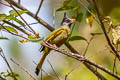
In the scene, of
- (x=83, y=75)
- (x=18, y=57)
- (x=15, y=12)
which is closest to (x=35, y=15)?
(x=15, y=12)

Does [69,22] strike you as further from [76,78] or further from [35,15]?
[76,78]

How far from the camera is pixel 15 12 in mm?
1970

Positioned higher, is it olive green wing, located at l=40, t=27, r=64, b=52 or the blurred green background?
olive green wing, located at l=40, t=27, r=64, b=52

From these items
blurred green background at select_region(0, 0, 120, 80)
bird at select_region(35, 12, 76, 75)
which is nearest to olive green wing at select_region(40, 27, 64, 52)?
bird at select_region(35, 12, 76, 75)

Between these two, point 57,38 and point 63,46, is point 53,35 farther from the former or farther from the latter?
point 63,46

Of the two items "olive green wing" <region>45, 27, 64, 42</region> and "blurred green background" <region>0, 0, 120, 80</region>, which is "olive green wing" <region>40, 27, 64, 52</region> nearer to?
"olive green wing" <region>45, 27, 64, 42</region>

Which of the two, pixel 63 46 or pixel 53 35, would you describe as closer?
pixel 53 35

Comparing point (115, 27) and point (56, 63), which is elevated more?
point (115, 27)

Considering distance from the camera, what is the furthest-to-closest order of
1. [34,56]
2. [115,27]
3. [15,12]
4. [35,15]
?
[34,56]
[35,15]
[15,12]
[115,27]

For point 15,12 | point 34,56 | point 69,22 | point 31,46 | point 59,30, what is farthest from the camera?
point 31,46

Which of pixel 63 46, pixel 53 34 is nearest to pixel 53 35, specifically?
pixel 53 34

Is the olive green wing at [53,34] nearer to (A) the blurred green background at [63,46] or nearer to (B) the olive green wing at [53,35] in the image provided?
(B) the olive green wing at [53,35]

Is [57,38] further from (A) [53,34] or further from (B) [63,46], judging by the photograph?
(B) [63,46]

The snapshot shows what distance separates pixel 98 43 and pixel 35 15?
234cm
